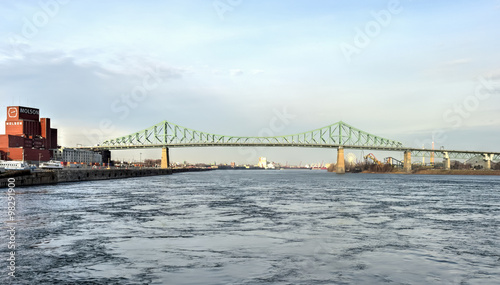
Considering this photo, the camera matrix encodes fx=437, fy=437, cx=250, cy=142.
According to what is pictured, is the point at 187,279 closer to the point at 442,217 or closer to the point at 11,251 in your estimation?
the point at 11,251

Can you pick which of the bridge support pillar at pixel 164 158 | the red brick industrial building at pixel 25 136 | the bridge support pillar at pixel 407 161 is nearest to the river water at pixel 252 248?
the red brick industrial building at pixel 25 136

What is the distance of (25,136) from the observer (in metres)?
134

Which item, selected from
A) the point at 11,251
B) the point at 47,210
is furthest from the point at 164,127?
the point at 11,251

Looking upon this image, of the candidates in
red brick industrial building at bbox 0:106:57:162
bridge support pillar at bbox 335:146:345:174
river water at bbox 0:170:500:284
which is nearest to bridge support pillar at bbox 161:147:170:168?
red brick industrial building at bbox 0:106:57:162

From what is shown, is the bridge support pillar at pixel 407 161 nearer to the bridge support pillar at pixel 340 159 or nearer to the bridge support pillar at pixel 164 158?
the bridge support pillar at pixel 340 159

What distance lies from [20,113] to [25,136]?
27.4ft

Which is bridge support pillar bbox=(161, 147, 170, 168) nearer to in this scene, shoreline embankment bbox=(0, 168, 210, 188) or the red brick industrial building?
the red brick industrial building

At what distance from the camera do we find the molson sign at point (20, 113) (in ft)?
445

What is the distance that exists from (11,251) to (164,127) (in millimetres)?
179336

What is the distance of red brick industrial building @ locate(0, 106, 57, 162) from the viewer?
403 feet

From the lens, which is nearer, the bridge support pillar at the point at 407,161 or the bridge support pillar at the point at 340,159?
the bridge support pillar at the point at 340,159

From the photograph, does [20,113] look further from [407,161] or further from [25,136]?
[407,161]

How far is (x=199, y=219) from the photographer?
21.8 metres

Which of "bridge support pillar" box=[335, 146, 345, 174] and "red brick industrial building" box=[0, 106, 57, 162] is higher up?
"red brick industrial building" box=[0, 106, 57, 162]
